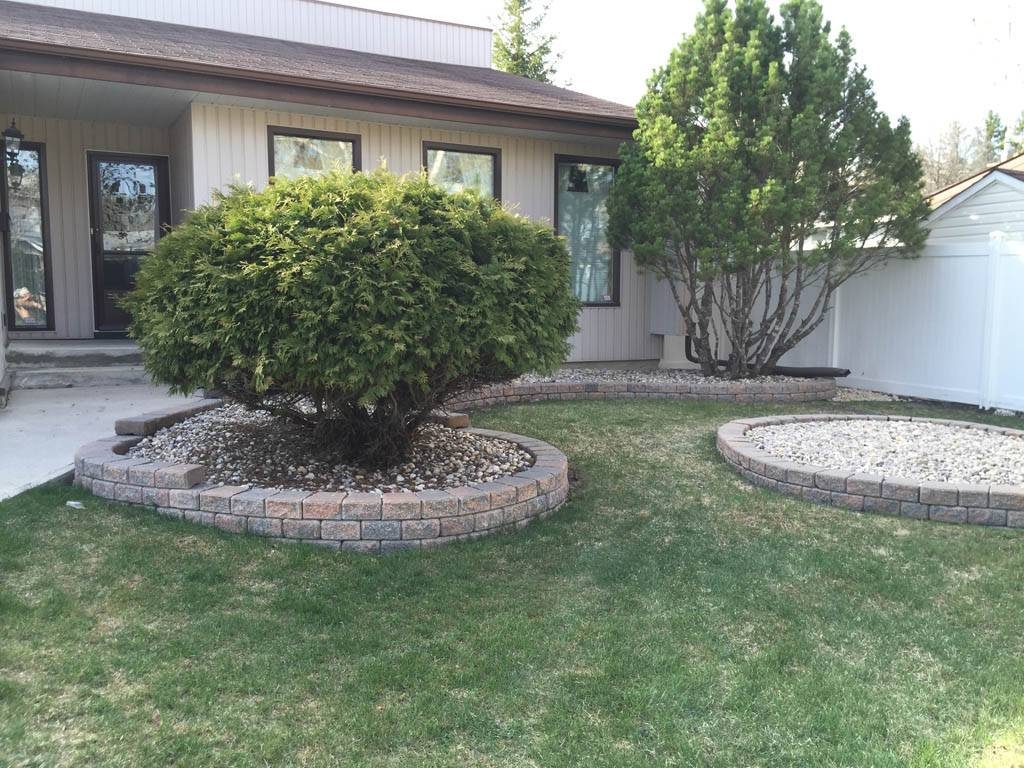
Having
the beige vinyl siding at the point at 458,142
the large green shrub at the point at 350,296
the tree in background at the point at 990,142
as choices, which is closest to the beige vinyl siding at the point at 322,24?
the beige vinyl siding at the point at 458,142

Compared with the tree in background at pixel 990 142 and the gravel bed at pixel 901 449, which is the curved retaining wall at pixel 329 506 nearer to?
the gravel bed at pixel 901 449

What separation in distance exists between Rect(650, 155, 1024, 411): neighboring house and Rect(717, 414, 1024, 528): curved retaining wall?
12.8 ft

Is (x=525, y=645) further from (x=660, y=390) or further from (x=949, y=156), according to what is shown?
(x=949, y=156)

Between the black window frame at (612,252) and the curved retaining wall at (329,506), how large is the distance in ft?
18.9

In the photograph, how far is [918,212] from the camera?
27.1 ft

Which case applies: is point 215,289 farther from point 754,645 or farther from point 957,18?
point 957,18

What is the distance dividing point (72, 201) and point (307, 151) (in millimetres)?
2886

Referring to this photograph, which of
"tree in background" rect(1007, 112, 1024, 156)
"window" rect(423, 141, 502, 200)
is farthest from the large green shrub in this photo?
"tree in background" rect(1007, 112, 1024, 156)

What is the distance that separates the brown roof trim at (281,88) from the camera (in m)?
6.48

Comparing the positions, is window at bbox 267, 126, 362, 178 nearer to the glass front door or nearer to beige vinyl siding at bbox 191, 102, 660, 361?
beige vinyl siding at bbox 191, 102, 660, 361

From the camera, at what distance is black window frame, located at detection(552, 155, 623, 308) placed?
378 inches

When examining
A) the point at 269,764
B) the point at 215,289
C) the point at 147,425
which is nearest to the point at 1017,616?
the point at 269,764

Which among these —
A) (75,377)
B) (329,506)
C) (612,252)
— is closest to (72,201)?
(75,377)

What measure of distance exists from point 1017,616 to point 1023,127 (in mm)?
25049
